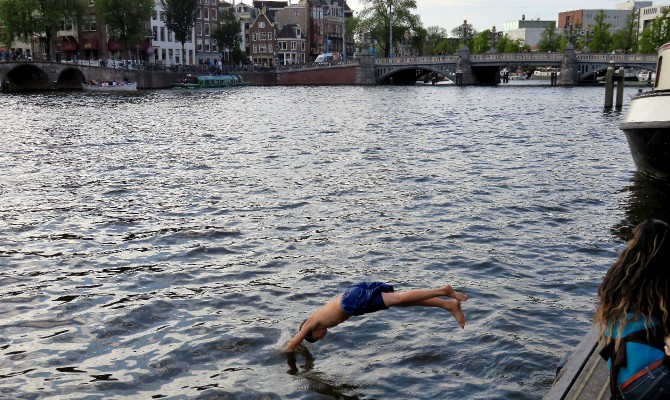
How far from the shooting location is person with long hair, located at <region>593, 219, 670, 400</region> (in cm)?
438

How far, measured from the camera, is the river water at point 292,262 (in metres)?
7.98

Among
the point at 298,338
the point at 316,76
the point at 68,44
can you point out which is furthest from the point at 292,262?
the point at 316,76

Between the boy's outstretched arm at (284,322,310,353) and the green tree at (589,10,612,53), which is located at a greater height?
the green tree at (589,10,612,53)

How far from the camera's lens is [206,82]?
96.1m

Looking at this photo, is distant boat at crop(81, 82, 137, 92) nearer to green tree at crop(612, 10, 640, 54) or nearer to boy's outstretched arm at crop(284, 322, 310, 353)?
boy's outstretched arm at crop(284, 322, 310, 353)

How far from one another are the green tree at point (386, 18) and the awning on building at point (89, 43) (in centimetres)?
4915

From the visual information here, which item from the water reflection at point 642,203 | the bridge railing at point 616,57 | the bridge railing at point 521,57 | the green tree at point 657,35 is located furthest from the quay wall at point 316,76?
the water reflection at point 642,203

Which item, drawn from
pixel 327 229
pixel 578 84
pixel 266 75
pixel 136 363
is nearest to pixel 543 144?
pixel 327 229

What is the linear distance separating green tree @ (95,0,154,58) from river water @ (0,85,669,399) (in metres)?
64.6

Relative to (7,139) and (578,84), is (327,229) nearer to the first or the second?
(7,139)

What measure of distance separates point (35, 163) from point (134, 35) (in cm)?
6977

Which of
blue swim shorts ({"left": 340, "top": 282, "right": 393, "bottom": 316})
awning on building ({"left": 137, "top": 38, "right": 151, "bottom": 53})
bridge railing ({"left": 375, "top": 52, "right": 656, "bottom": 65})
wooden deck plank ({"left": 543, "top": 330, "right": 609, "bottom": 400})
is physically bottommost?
wooden deck plank ({"left": 543, "top": 330, "right": 609, "bottom": 400})

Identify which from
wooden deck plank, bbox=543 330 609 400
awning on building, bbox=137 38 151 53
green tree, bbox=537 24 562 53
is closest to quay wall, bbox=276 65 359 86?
awning on building, bbox=137 38 151 53

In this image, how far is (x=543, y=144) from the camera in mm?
29859
